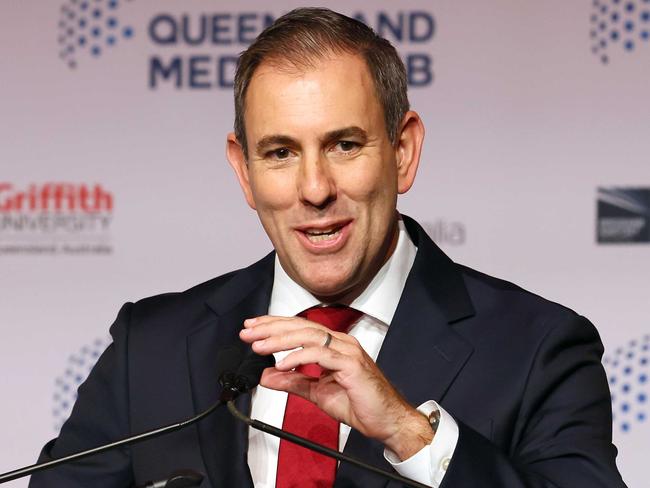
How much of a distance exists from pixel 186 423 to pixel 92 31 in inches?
86.5

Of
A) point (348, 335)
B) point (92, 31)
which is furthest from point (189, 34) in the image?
point (348, 335)

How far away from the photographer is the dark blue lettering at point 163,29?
3615 millimetres

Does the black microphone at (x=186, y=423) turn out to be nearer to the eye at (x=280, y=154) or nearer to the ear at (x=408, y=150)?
the eye at (x=280, y=154)

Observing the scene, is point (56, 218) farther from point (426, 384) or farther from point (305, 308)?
point (426, 384)

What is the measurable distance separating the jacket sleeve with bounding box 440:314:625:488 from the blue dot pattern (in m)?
1.86

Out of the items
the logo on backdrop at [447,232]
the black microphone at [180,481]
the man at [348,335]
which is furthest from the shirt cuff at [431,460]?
the logo on backdrop at [447,232]

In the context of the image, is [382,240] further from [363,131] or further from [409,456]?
[409,456]

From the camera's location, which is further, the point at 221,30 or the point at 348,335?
the point at 221,30

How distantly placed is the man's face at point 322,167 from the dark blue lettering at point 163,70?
4.97ft

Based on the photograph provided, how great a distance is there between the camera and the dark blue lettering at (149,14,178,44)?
11.9ft

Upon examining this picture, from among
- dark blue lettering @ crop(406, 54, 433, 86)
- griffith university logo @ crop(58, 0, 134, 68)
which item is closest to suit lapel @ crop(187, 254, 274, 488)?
dark blue lettering @ crop(406, 54, 433, 86)

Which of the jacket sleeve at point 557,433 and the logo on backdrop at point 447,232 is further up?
the logo on backdrop at point 447,232

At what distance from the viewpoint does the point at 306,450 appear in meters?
2.11

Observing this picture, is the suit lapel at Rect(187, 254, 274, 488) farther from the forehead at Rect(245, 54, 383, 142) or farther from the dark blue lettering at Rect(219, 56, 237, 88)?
the dark blue lettering at Rect(219, 56, 237, 88)
